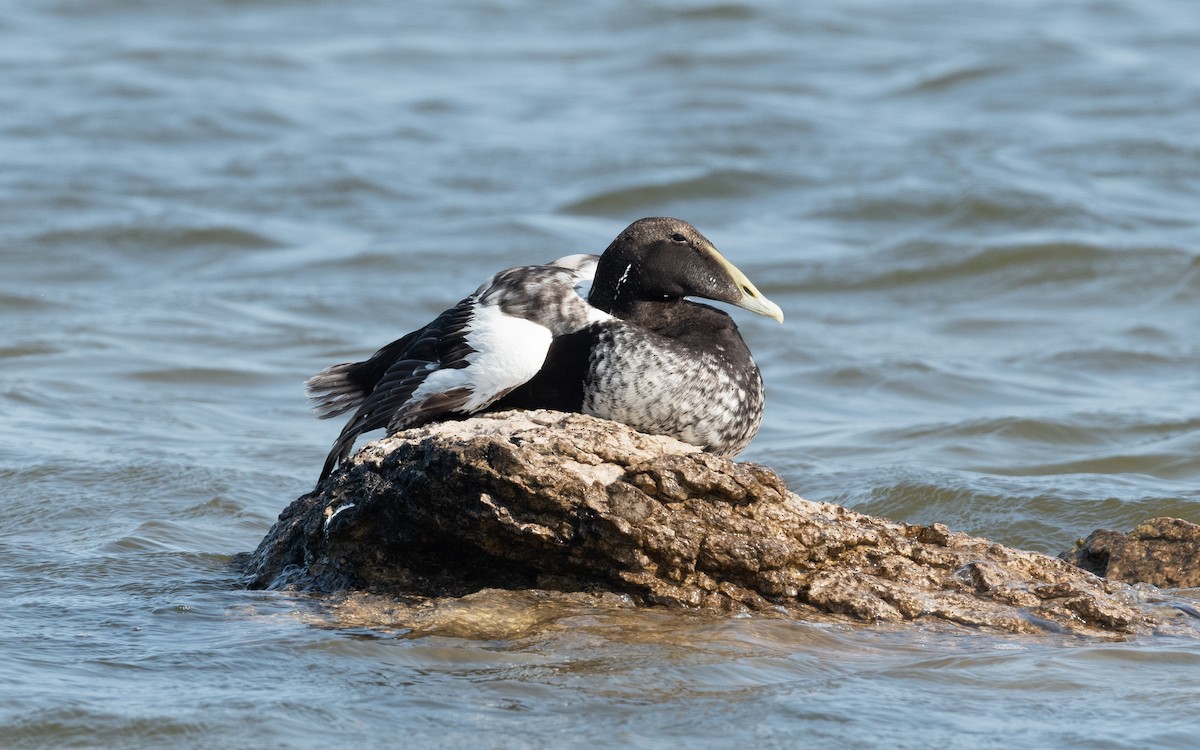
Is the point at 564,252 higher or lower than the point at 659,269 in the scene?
lower

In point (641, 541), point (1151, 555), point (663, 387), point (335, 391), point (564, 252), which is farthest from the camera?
point (564, 252)

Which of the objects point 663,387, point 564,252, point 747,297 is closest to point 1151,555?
point 747,297

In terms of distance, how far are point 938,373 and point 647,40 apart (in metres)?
10.6

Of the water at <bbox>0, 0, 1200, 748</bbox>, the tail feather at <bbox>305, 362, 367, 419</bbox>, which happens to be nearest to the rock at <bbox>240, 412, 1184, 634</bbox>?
the water at <bbox>0, 0, 1200, 748</bbox>

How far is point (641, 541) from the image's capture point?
169 inches

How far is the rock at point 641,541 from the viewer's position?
13.9 ft

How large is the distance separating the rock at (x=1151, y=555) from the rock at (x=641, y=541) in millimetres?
303

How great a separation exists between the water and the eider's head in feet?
4.11

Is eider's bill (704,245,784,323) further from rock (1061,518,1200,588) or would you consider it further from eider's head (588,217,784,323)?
rock (1061,518,1200,588)

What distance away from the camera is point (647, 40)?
19375 mm

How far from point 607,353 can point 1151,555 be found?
1842mm

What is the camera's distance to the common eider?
4.86 meters

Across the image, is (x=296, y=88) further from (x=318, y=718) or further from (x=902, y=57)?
(x=318, y=718)

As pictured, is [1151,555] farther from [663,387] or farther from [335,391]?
[335,391]
